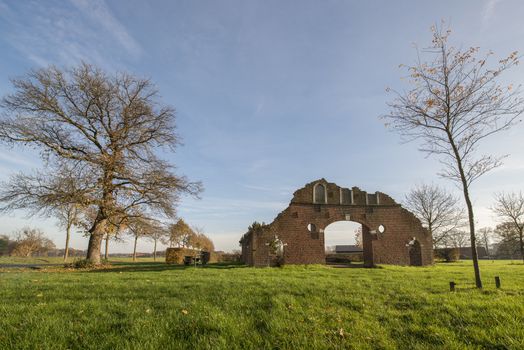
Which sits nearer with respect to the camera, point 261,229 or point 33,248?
point 261,229

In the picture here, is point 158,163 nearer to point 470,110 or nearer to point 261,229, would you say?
point 261,229

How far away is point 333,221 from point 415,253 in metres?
8.21

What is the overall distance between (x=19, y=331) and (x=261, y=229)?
1856cm

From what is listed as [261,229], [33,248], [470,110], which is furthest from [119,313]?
[33,248]

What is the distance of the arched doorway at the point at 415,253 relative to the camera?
25.4m

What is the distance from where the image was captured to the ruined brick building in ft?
74.8

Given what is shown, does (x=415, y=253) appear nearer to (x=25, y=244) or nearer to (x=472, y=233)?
(x=472, y=233)

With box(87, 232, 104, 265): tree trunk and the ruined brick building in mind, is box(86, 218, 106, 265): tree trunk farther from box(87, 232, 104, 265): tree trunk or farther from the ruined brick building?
the ruined brick building

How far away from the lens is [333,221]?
2433cm

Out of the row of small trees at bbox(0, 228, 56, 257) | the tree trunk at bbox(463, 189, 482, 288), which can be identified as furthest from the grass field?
the row of small trees at bbox(0, 228, 56, 257)

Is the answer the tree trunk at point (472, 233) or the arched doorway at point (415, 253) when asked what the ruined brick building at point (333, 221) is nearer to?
the arched doorway at point (415, 253)

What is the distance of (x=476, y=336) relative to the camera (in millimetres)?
4426

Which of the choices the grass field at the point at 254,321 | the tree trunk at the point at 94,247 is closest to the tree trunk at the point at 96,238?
the tree trunk at the point at 94,247

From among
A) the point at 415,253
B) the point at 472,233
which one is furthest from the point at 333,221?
the point at 472,233
